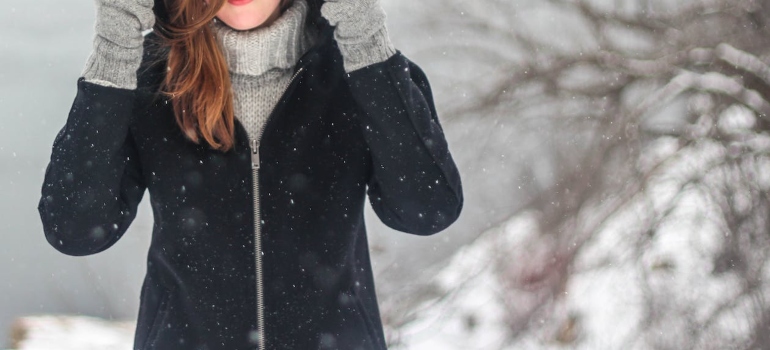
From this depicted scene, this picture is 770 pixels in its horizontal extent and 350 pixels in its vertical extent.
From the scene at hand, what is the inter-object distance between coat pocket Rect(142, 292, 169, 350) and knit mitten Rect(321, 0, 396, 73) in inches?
18.0

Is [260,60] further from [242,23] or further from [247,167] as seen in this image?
[247,167]

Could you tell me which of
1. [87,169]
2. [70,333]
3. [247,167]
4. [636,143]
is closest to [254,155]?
[247,167]

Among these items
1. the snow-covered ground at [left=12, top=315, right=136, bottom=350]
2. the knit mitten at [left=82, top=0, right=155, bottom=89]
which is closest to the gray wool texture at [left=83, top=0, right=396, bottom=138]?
the knit mitten at [left=82, top=0, right=155, bottom=89]

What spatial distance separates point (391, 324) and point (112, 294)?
175 centimetres

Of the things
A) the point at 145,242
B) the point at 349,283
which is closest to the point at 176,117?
the point at 349,283

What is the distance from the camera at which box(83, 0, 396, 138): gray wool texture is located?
112 centimetres

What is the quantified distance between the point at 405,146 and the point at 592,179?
2.03 metres

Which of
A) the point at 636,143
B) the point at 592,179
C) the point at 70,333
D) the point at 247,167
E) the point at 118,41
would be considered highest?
the point at 118,41

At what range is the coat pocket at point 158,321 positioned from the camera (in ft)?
4.02

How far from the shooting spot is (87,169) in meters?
1.14

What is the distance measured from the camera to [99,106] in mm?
1129

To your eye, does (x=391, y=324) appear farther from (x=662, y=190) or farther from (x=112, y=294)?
(x=112, y=294)

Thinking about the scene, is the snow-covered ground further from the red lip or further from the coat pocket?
the red lip

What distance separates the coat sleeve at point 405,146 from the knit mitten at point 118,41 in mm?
311
